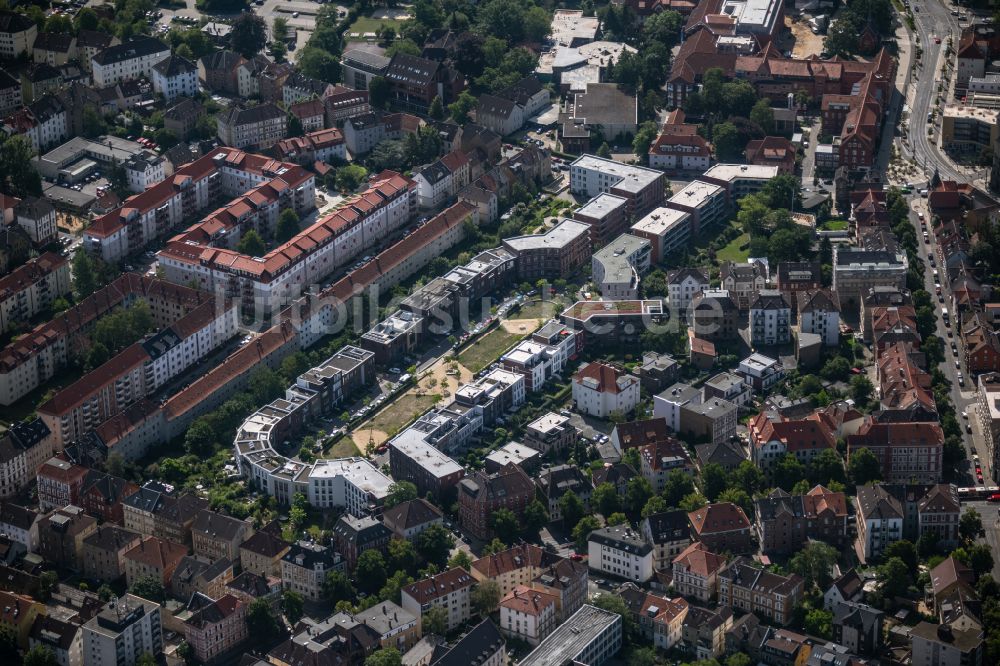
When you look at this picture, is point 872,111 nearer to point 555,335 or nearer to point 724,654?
point 555,335

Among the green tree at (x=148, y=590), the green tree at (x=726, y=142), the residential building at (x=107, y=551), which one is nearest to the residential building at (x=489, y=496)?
the green tree at (x=148, y=590)

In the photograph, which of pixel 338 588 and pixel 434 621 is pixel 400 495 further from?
pixel 434 621

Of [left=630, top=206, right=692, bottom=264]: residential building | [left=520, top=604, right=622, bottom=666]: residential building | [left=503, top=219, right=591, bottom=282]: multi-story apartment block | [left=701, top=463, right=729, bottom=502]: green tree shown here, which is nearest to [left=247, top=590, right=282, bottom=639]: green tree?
[left=520, top=604, right=622, bottom=666]: residential building

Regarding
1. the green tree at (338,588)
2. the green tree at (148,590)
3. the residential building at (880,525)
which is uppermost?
the residential building at (880,525)

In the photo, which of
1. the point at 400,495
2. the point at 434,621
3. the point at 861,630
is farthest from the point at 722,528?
the point at 400,495

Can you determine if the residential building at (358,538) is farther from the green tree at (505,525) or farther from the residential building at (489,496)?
the green tree at (505,525)
